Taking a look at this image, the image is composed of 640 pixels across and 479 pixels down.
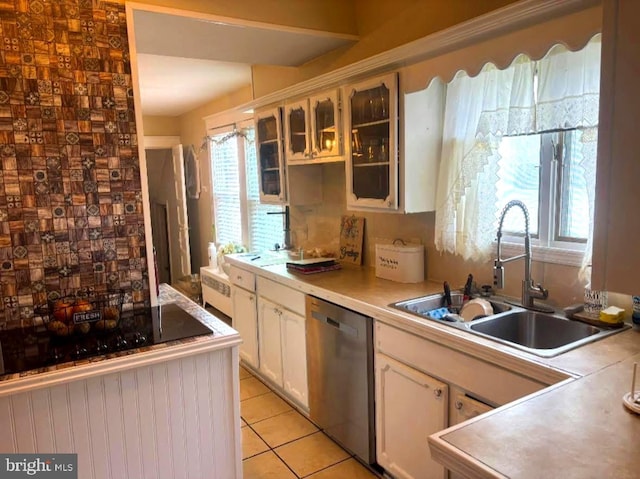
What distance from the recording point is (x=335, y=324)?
8.29ft

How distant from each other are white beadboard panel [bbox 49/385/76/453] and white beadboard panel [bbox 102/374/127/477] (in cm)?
12

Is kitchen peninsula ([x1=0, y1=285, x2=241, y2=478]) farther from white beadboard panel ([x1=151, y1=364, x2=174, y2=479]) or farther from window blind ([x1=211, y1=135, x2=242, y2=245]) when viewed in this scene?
window blind ([x1=211, y1=135, x2=242, y2=245])

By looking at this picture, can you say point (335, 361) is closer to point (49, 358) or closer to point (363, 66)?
point (49, 358)

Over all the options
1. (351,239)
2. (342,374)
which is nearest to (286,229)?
(351,239)

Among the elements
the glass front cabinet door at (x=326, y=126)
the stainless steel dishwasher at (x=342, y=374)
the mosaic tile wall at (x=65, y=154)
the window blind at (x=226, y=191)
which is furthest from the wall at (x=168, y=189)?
the mosaic tile wall at (x=65, y=154)

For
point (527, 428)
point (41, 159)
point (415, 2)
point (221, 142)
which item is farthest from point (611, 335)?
point (221, 142)

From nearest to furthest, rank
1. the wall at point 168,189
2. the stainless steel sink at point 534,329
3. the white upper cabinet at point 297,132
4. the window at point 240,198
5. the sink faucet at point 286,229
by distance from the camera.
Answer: the stainless steel sink at point 534,329 < the white upper cabinet at point 297,132 < the sink faucet at point 286,229 < the window at point 240,198 < the wall at point 168,189

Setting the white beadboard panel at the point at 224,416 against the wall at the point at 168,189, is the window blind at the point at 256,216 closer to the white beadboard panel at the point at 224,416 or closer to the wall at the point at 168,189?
the wall at the point at 168,189

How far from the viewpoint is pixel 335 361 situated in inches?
101

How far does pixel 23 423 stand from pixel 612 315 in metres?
2.14

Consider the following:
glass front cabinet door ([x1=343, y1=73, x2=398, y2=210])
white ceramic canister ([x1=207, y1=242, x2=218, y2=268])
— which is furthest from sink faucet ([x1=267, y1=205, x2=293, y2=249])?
white ceramic canister ([x1=207, y1=242, x2=218, y2=268])

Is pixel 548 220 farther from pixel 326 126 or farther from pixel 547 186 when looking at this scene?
pixel 326 126

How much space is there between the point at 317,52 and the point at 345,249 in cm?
135

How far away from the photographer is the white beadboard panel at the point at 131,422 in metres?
1.71
